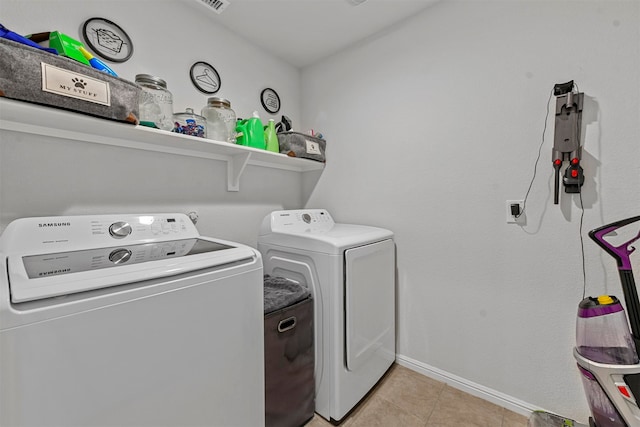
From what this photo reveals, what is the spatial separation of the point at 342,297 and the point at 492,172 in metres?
1.15

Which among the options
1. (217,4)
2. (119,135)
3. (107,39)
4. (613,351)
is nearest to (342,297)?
(613,351)

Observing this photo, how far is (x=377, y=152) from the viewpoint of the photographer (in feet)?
6.57

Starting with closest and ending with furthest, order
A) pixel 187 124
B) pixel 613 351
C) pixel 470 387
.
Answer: pixel 613 351, pixel 187 124, pixel 470 387

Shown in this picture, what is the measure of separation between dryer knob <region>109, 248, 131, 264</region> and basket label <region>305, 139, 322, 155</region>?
1381 millimetres

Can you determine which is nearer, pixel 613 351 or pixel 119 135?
pixel 613 351

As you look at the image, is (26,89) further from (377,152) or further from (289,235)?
(377,152)

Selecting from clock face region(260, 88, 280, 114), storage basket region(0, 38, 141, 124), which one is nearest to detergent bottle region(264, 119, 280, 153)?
clock face region(260, 88, 280, 114)

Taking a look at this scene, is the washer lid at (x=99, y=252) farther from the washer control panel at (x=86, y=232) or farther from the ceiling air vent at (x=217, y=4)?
the ceiling air vent at (x=217, y=4)

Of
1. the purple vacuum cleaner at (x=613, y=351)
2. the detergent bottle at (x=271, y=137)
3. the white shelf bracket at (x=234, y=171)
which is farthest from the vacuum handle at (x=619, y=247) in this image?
the white shelf bracket at (x=234, y=171)

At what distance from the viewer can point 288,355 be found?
1.33 meters

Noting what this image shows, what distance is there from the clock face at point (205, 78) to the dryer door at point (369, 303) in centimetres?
147

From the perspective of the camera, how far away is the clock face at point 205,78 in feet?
5.70

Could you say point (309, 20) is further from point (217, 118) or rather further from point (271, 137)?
point (217, 118)

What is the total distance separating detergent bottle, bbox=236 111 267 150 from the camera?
1.76m
